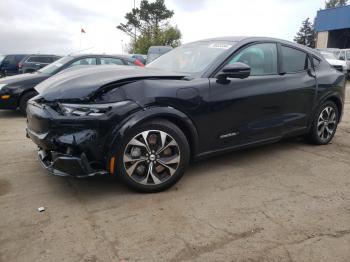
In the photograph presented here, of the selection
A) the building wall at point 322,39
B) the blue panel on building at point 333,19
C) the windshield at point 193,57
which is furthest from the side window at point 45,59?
the building wall at point 322,39

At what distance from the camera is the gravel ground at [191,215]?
2684 millimetres

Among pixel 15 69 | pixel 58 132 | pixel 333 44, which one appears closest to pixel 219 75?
pixel 58 132

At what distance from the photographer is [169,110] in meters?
3.63

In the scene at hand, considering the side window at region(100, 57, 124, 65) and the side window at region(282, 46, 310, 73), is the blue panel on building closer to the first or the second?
the side window at region(100, 57, 124, 65)

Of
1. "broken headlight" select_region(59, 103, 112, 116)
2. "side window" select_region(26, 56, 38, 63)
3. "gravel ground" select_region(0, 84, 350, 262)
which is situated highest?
"side window" select_region(26, 56, 38, 63)

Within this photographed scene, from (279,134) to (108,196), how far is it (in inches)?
92.6

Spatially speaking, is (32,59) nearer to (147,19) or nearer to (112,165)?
(112,165)

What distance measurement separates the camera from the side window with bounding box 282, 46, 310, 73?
490 cm

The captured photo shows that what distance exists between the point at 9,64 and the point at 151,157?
18.6m

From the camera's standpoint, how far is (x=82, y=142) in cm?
330

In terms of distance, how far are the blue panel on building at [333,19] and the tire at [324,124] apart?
100ft

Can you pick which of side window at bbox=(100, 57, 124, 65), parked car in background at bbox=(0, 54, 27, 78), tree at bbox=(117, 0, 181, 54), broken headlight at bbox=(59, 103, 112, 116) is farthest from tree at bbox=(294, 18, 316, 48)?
broken headlight at bbox=(59, 103, 112, 116)

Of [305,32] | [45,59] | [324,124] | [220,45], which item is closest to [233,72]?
[220,45]

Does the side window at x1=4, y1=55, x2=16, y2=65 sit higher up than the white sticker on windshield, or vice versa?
the white sticker on windshield
